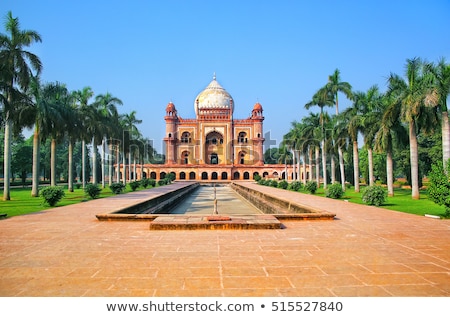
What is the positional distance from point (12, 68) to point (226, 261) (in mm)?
14902

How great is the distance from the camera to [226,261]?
374 centimetres

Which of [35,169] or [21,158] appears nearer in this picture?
[35,169]

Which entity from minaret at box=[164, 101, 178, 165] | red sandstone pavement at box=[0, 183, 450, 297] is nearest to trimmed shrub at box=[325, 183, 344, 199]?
red sandstone pavement at box=[0, 183, 450, 297]

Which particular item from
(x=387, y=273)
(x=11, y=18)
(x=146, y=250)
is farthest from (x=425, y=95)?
(x=11, y=18)

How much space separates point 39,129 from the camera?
16.0 metres

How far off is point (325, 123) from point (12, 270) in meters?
22.2

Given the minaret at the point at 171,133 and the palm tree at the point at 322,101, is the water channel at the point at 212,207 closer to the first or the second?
the palm tree at the point at 322,101

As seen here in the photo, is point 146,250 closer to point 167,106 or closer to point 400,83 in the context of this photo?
point 400,83

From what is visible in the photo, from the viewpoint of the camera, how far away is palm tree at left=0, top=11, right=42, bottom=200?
1388 cm

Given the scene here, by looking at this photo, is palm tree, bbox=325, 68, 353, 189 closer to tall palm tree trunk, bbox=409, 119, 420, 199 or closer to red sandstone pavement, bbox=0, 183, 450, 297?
tall palm tree trunk, bbox=409, 119, 420, 199

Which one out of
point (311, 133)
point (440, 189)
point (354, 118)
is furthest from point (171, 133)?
point (440, 189)

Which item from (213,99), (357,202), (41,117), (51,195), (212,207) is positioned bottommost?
(212,207)

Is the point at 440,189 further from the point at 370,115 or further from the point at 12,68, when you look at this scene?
the point at 12,68

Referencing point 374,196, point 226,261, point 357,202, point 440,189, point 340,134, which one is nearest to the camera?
point 226,261
